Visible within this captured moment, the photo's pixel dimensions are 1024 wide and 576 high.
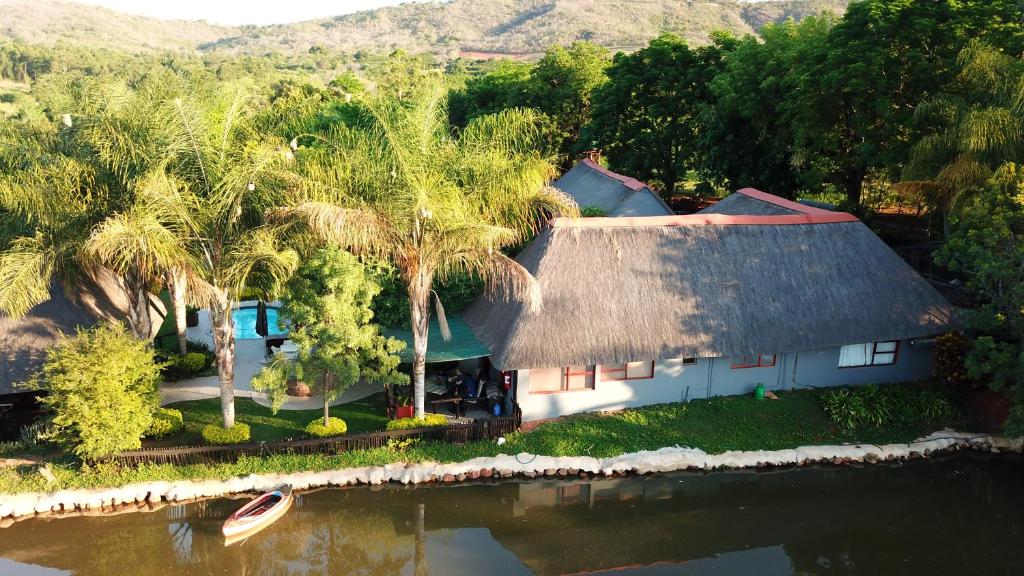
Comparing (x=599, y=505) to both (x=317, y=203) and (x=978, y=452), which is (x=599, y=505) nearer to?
(x=317, y=203)

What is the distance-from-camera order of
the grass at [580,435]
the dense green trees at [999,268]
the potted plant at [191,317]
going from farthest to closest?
the potted plant at [191,317]
the dense green trees at [999,268]
the grass at [580,435]

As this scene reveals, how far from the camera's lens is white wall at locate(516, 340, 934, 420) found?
1980 cm

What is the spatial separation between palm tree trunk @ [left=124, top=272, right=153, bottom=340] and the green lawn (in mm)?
2326

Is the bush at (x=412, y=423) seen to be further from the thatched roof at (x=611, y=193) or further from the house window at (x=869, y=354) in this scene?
the thatched roof at (x=611, y=193)

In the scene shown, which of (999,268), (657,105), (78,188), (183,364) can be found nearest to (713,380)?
(999,268)

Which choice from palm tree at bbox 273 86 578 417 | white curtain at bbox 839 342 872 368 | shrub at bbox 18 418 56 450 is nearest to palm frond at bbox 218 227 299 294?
palm tree at bbox 273 86 578 417

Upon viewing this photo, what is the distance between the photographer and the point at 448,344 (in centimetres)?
2005

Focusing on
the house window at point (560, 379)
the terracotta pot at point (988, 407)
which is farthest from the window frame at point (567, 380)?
the terracotta pot at point (988, 407)

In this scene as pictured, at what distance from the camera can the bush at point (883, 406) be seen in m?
20.1

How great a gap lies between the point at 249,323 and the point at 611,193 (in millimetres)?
15615

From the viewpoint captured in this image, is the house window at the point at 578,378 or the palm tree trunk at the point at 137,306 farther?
the palm tree trunk at the point at 137,306

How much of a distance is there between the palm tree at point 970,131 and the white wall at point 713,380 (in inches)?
192

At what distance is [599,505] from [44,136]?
59.8ft

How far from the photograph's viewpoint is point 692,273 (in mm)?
20641
